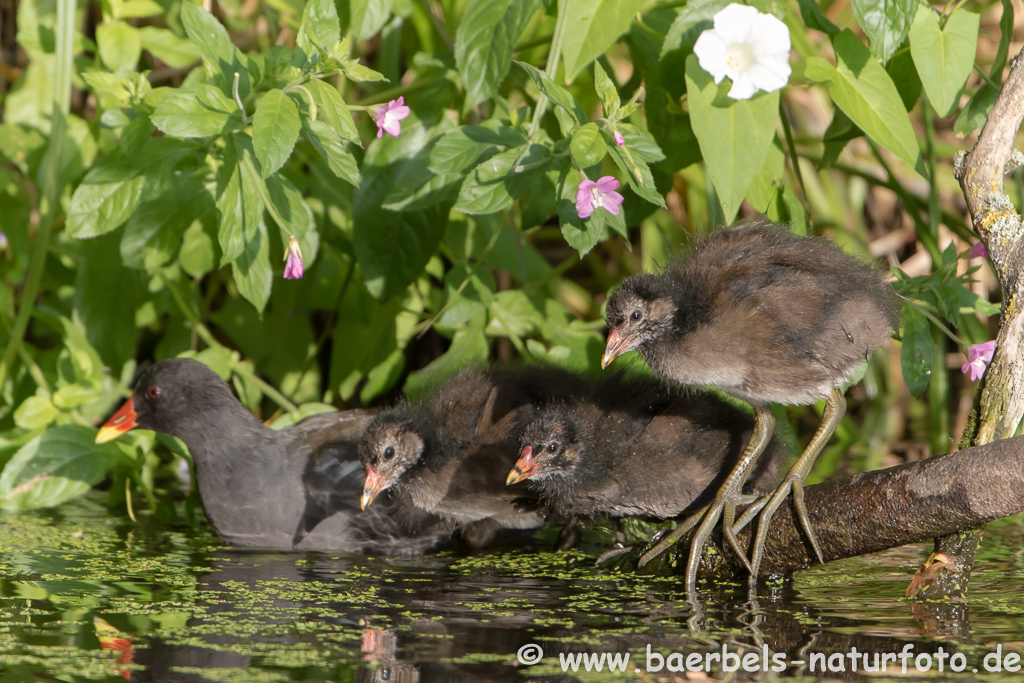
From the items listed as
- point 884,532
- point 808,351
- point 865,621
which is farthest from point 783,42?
point 865,621

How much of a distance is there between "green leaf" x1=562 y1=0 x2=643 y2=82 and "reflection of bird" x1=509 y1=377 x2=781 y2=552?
957mm

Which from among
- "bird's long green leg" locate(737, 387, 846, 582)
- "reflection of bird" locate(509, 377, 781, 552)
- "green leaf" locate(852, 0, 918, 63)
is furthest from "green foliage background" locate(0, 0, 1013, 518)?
"reflection of bird" locate(509, 377, 781, 552)

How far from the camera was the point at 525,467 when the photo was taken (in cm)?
296

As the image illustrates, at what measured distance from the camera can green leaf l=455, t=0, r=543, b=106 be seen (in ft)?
10.1

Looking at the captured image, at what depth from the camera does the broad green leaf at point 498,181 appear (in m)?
2.94

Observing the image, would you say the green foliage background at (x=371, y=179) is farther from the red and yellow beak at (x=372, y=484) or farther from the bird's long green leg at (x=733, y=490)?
the red and yellow beak at (x=372, y=484)

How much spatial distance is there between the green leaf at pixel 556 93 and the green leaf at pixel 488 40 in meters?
0.20

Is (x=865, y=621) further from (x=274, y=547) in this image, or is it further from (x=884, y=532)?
(x=274, y=547)

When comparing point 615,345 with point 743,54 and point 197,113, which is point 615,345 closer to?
point 743,54

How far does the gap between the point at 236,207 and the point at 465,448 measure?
0.98m

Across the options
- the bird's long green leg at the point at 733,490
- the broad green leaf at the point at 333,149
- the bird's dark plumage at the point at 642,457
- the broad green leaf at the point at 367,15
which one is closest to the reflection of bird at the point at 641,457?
the bird's dark plumage at the point at 642,457

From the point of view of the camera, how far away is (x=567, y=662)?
219cm

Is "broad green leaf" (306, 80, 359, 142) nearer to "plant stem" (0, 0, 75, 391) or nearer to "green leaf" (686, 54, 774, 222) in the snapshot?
"green leaf" (686, 54, 774, 222)

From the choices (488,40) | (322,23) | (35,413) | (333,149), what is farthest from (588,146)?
(35,413)
